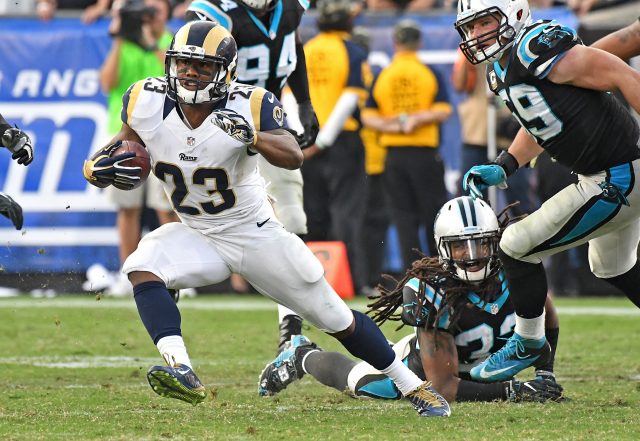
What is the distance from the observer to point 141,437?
4.41m

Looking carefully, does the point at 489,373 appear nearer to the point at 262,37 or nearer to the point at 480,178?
the point at 480,178

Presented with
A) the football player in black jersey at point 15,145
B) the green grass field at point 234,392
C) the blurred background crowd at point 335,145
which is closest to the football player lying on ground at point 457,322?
the green grass field at point 234,392

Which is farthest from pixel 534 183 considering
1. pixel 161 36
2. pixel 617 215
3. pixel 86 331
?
pixel 617 215

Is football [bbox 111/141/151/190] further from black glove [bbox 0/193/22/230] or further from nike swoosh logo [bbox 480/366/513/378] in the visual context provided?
nike swoosh logo [bbox 480/366/513/378]

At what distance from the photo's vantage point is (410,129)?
9.91m

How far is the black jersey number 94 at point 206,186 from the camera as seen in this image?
5.07 metres

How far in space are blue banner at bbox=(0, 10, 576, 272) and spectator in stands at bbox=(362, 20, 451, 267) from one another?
32.3 inches

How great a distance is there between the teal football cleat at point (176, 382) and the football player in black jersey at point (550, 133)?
1.46 meters

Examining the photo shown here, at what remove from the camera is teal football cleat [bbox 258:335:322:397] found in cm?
577

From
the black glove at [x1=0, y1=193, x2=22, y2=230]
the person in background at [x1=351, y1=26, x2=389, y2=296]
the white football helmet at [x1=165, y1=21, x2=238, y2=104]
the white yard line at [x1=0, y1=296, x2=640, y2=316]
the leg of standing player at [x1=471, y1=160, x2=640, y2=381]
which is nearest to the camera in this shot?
the white football helmet at [x1=165, y1=21, x2=238, y2=104]

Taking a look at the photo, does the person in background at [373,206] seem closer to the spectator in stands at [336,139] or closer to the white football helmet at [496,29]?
the spectator in stands at [336,139]

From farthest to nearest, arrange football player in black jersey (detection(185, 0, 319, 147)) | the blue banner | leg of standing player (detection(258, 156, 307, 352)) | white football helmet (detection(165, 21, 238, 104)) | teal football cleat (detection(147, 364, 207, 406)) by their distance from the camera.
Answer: the blue banner, leg of standing player (detection(258, 156, 307, 352)), football player in black jersey (detection(185, 0, 319, 147)), white football helmet (detection(165, 21, 238, 104)), teal football cleat (detection(147, 364, 207, 406))

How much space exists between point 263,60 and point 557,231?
1946mm

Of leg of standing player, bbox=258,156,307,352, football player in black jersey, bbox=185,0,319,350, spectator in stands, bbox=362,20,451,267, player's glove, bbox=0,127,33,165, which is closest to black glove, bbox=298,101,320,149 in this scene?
football player in black jersey, bbox=185,0,319,350
